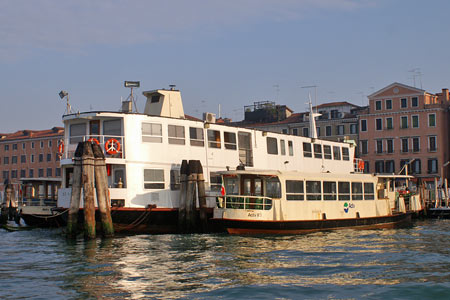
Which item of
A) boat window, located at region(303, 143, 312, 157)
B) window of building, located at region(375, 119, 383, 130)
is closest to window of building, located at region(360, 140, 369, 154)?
window of building, located at region(375, 119, 383, 130)

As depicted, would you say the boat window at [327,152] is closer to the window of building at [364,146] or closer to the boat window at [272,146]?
the boat window at [272,146]

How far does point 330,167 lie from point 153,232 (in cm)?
1410

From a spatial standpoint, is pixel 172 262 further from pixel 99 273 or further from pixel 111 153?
pixel 111 153

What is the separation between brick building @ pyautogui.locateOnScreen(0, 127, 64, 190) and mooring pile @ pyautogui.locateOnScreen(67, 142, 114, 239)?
69448 mm

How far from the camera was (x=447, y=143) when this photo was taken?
68625mm

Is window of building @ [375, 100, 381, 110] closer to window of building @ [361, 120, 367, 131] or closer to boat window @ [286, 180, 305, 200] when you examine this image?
window of building @ [361, 120, 367, 131]

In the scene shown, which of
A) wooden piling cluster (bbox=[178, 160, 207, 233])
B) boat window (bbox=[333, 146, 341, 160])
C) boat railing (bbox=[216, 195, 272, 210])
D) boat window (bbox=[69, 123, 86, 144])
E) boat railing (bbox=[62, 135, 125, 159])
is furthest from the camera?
boat window (bbox=[333, 146, 341, 160])

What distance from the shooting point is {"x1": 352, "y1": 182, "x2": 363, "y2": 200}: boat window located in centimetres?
3009

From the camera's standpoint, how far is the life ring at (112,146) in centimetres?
2628

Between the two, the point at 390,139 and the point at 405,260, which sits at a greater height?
Result: the point at 390,139

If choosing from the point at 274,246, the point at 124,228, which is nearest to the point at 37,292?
the point at 274,246

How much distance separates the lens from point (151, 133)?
27688 mm

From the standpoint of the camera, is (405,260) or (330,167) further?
(330,167)

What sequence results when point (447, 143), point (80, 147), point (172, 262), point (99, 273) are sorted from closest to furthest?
point (99, 273) < point (172, 262) < point (80, 147) < point (447, 143)
